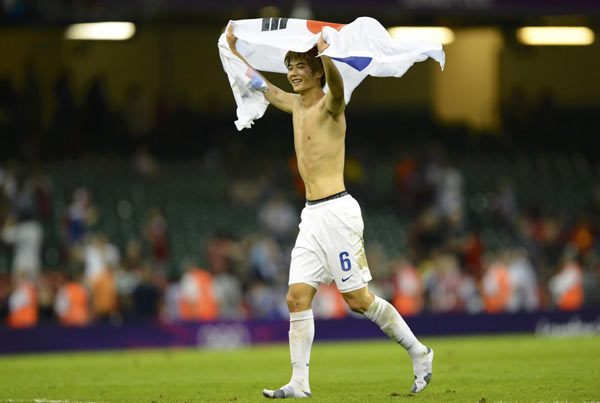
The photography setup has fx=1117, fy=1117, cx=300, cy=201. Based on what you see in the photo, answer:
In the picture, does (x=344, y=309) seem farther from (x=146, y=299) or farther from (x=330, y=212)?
(x=330, y=212)

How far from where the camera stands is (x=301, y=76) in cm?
855

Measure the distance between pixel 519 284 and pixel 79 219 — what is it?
321 inches

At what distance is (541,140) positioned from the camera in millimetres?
26766

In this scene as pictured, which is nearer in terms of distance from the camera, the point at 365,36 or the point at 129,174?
the point at 365,36

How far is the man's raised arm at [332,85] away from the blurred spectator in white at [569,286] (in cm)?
1310

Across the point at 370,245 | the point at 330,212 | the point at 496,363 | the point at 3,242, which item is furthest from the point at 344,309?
the point at 330,212

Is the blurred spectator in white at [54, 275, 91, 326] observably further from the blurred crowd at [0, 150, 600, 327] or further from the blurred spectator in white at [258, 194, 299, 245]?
the blurred spectator in white at [258, 194, 299, 245]

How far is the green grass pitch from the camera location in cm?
897

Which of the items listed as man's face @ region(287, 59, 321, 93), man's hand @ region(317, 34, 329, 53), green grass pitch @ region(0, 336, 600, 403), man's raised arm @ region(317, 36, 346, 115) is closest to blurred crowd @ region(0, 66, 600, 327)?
green grass pitch @ region(0, 336, 600, 403)

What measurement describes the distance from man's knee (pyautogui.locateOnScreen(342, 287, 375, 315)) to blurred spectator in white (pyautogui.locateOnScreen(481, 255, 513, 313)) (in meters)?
12.4

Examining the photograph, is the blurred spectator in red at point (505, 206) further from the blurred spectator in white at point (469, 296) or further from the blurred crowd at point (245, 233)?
the blurred spectator in white at point (469, 296)

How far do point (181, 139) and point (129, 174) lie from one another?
203 cm

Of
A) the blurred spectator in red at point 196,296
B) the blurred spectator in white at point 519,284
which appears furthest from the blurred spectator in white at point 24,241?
the blurred spectator in white at point 519,284

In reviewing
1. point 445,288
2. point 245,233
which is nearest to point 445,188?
point 445,288
